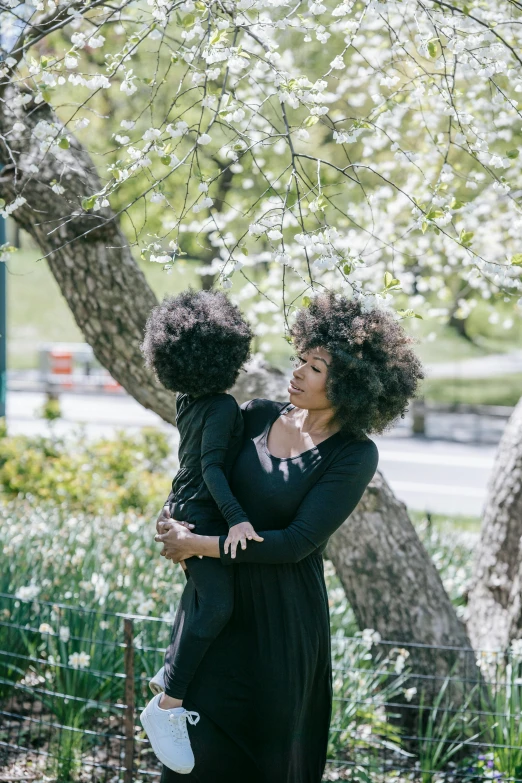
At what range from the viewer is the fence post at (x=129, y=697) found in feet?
11.1

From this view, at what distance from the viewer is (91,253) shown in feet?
12.4

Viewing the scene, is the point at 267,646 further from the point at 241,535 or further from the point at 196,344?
the point at 196,344

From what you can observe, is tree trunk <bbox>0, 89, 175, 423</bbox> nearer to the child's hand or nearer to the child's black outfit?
the child's black outfit

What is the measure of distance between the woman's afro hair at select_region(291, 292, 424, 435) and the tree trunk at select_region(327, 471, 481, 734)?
59.8 inches

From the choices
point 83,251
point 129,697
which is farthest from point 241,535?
point 83,251

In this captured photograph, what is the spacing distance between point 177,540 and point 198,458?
241 millimetres

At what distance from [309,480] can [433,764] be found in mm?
1636

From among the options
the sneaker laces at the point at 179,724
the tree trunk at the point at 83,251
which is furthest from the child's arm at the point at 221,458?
the tree trunk at the point at 83,251

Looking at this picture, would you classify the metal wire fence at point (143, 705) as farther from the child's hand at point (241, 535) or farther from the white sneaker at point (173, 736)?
the child's hand at point (241, 535)

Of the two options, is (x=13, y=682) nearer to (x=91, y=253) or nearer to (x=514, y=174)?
(x=91, y=253)

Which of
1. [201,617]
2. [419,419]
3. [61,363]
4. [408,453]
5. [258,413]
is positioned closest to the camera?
[201,617]

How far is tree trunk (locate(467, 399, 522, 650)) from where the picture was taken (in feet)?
14.7

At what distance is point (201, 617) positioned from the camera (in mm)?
2432

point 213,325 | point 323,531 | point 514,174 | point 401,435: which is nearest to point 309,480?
point 323,531
